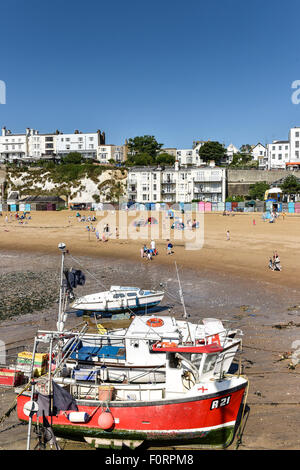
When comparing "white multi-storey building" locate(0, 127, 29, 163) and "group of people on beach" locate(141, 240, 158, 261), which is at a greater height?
"white multi-storey building" locate(0, 127, 29, 163)

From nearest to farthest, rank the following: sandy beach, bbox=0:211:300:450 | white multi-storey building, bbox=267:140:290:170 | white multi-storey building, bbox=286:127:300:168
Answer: sandy beach, bbox=0:211:300:450
white multi-storey building, bbox=286:127:300:168
white multi-storey building, bbox=267:140:290:170

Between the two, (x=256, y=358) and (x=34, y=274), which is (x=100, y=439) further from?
(x=34, y=274)

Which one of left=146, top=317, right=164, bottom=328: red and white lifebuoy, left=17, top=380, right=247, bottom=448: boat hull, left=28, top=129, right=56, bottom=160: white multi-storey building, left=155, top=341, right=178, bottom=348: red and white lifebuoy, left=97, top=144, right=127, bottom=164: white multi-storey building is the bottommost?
left=17, top=380, right=247, bottom=448: boat hull

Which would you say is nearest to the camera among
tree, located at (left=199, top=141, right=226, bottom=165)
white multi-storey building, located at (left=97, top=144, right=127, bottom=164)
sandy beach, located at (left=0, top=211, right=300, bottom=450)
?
sandy beach, located at (left=0, top=211, right=300, bottom=450)

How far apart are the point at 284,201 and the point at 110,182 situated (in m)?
39.8

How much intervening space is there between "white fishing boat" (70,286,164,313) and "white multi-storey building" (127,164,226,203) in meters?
65.9

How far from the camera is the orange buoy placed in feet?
38.6

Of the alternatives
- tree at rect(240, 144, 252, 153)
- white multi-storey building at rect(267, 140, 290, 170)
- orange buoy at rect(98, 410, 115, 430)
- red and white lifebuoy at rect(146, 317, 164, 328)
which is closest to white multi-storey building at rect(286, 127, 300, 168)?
white multi-storey building at rect(267, 140, 290, 170)

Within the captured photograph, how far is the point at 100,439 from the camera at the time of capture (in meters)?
12.2

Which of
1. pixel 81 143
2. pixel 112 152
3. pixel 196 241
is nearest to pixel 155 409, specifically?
pixel 196 241

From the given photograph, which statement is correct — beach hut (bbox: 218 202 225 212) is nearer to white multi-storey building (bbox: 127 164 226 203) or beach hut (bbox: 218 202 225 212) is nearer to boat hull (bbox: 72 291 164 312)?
white multi-storey building (bbox: 127 164 226 203)

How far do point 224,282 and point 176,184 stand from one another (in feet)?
206

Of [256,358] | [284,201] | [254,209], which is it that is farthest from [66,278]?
[284,201]

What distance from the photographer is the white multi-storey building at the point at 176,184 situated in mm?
87125
